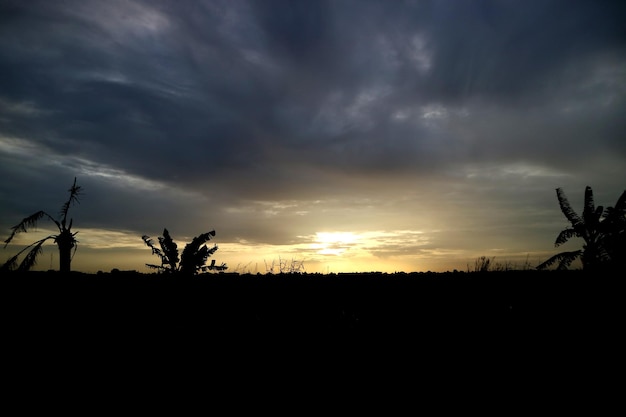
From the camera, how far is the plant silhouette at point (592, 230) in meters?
18.5

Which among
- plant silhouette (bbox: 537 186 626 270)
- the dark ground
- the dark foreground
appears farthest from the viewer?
plant silhouette (bbox: 537 186 626 270)

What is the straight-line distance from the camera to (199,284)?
7121mm

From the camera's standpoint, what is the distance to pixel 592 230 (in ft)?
65.0

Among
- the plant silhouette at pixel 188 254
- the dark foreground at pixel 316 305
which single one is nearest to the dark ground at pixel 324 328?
the dark foreground at pixel 316 305

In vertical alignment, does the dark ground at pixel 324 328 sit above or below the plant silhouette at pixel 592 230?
below

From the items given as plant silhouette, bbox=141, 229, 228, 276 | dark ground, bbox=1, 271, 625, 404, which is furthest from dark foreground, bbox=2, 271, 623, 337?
plant silhouette, bbox=141, 229, 228, 276

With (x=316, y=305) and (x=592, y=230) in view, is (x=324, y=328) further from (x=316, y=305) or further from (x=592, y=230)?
(x=592, y=230)

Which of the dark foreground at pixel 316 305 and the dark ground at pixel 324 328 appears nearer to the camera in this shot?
the dark ground at pixel 324 328

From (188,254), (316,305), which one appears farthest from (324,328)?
(188,254)

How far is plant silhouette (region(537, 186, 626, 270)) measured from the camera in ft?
60.8

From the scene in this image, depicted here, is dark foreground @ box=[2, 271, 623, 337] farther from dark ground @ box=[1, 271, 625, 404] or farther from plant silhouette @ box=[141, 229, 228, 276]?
plant silhouette @ box=[141, 229, 228, 276]

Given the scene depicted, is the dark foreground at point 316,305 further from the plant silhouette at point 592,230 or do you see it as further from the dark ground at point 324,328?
the plant silhouette at point 592,230

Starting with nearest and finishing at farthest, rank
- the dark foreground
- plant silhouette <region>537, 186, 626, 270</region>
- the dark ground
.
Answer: the dark ground, the dark foreground, plant silhouette <region>537, 186, 626, 270</region>

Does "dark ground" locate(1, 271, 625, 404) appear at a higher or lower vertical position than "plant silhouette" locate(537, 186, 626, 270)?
lower
